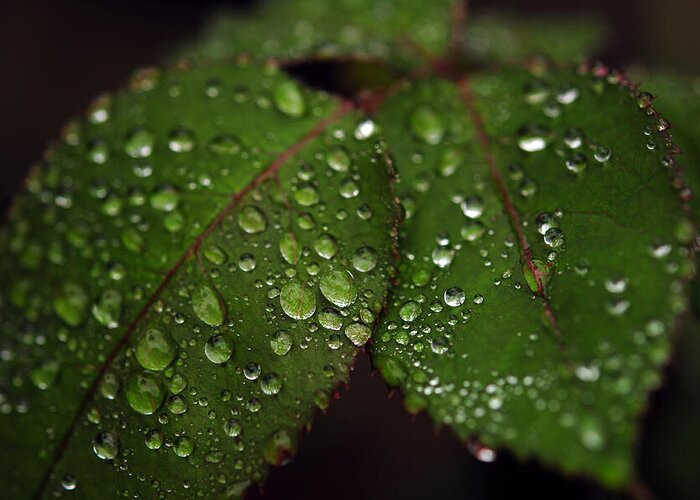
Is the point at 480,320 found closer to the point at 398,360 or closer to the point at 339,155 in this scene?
the point at 398,360

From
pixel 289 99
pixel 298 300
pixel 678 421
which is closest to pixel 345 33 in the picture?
pixel 289 99

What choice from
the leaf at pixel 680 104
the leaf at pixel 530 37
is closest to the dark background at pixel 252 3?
the leaf at pixel 530 37

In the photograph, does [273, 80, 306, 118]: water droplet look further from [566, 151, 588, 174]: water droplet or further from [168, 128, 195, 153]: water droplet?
[566, 151, 588, 174]: water droplet

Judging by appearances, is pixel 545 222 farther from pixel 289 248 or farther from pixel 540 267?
pixel 289 248

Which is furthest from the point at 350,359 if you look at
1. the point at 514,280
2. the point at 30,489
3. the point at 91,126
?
the point at 91,126

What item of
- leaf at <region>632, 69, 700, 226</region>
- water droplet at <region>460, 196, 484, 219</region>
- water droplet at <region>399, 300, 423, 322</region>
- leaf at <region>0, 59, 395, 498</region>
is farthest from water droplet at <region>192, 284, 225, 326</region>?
leaf at <region>632, 69, 700, 226</region>

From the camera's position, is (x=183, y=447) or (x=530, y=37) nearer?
(x=183, y=447)

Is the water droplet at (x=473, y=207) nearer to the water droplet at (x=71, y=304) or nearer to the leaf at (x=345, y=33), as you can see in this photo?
the leaf at (x=345, y=33)
